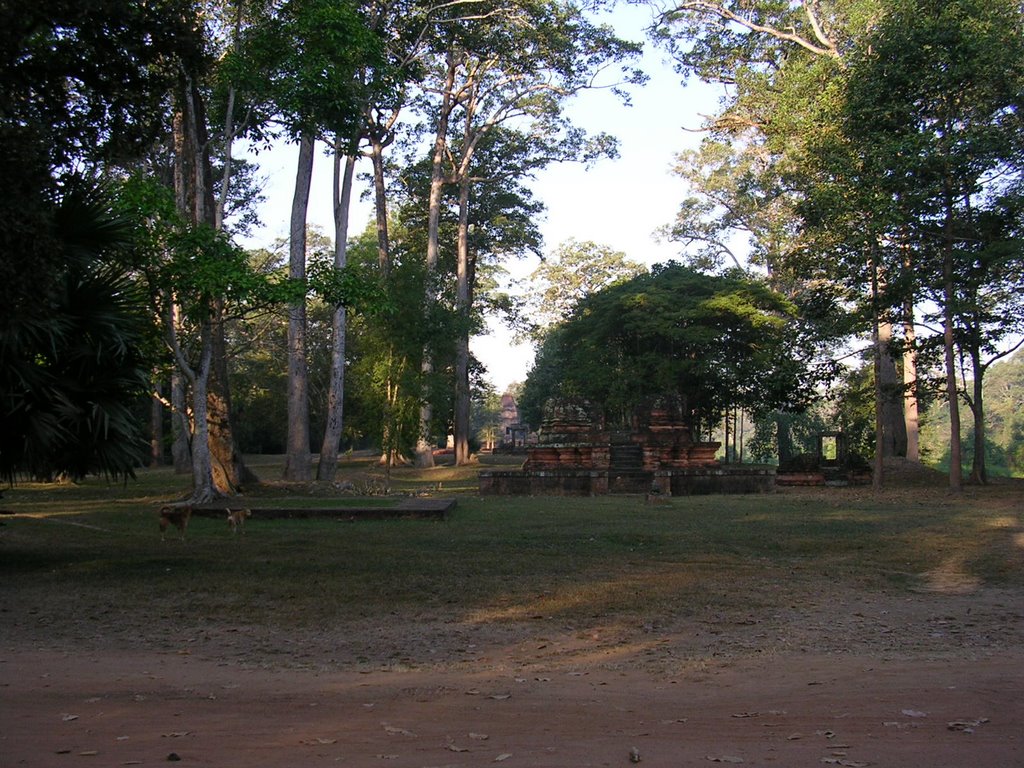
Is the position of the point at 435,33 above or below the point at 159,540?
above

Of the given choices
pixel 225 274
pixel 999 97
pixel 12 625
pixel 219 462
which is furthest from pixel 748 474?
pixel 12 625

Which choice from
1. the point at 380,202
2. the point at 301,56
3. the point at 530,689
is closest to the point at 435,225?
the point at 380,202

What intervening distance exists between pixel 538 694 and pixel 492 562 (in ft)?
15.9

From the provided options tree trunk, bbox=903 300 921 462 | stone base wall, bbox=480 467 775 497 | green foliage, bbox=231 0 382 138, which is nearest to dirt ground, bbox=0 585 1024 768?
green foliage, bbox=231 0 382 138

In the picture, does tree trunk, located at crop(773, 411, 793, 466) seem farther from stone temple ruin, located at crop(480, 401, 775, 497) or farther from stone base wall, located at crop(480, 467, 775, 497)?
stone base wall, located at crop(480, 467, 775, 497)

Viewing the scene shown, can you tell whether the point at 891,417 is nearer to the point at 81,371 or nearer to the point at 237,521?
the point at 237,521

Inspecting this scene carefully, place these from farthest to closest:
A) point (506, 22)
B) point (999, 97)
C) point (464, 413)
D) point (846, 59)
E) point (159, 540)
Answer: point (464, 413), point (506, 22), point (846, 59), point (999, 97), point (159, 540)

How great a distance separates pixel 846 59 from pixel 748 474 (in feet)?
32.3

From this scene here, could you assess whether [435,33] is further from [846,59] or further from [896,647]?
[896,647]

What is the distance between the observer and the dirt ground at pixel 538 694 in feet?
13.8

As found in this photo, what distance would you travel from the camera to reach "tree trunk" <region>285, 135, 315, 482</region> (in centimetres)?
2167

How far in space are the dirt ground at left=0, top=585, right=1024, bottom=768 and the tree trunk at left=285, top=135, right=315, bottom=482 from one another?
15335 millimetres

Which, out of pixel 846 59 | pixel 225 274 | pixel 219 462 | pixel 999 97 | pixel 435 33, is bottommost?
pixel 219 462

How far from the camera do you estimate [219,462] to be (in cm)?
1883
